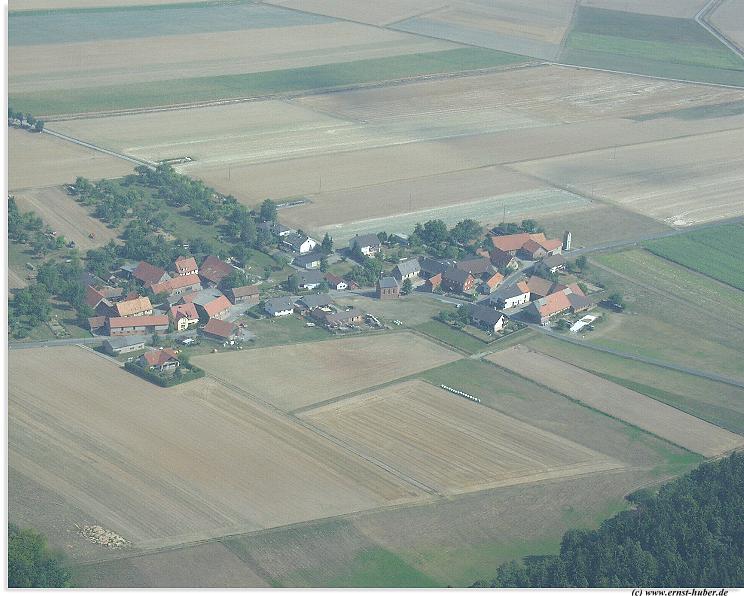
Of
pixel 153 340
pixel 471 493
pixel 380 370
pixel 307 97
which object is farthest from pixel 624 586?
pixel 307 97

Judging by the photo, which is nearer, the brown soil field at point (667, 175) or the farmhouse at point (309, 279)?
the farmhouse at point (309, 279)

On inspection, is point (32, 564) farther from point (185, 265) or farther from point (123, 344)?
point (185, 265)

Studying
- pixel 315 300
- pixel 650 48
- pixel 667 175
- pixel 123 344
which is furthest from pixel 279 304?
pixel 650 48

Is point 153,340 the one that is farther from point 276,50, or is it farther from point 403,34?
point 403,34

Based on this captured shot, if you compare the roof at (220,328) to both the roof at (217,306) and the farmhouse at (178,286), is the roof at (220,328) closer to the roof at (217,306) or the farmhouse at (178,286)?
the roof at (217,306)

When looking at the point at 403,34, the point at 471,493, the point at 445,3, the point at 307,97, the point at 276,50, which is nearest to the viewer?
the point at 471,493

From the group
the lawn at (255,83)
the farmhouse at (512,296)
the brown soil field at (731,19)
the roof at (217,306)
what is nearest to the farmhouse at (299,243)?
the roof at (217,306)
